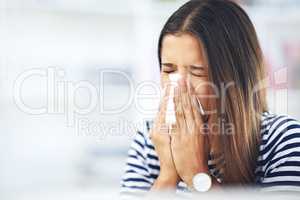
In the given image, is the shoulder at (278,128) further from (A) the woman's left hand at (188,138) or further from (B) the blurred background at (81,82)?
(A) the woman's left hand at (188,138)

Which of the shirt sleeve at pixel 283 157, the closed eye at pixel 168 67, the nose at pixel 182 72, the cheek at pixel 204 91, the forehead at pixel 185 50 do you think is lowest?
the shirt sleeve at pixel 283 157

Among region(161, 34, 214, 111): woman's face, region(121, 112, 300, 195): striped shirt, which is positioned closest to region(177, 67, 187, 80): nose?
region(161, 34, 214, 111): woman's face

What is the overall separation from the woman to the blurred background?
0.12 ft

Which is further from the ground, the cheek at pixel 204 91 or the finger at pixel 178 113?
the cheek at pixel 204 91

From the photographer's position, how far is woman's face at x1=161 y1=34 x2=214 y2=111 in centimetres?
156

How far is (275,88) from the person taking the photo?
1.61 meters

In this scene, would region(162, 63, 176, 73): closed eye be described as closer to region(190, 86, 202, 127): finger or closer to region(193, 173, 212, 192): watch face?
region(190, 86, 202, 127): finger

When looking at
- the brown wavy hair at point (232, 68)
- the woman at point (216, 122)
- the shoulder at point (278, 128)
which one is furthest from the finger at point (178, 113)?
the shoulder at point (278, 128)

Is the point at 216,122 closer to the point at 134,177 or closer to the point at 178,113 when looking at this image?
the point at 178,113

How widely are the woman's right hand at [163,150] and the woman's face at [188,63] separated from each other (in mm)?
74

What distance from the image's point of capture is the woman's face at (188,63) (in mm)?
1561

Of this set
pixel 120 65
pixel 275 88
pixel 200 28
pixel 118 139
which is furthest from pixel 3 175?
pixel 275 88

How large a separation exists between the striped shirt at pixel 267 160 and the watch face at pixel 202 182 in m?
0.02

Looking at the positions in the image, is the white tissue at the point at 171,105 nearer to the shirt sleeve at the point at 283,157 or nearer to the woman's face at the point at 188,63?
the woman's face at the point at 188,63
